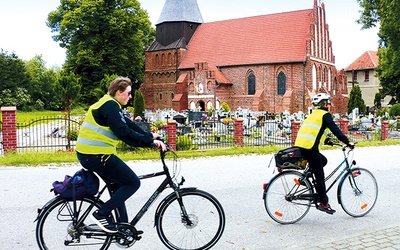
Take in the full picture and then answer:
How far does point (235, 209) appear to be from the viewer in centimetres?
657

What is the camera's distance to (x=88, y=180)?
4121mm

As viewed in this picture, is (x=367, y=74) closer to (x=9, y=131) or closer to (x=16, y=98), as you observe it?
(x=16, y=98)

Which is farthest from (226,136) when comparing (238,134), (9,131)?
(9,131)

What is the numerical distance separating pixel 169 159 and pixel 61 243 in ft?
27.5

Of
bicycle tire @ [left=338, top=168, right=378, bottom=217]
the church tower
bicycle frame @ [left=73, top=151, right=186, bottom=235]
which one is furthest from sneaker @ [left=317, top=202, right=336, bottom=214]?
the church tower

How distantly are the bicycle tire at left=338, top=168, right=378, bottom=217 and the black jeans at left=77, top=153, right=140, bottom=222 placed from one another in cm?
320

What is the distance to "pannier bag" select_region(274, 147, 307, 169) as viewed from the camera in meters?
5.67

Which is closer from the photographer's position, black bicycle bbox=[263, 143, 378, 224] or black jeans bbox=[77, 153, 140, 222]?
black jeans bbox=[77, 153, 140, 222]

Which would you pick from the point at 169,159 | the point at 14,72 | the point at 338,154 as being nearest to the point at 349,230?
the point at 169,159

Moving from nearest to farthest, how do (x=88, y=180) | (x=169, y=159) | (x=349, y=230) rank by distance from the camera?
(x=88, y=180)
(x=349, y=230)
(x=169, y=159)

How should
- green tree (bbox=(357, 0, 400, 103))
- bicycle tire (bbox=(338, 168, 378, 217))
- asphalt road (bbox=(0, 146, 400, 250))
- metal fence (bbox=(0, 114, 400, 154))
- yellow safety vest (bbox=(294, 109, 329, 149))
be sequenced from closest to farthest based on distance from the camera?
asphalt road (bbox=(0, 146, 400, 250))
yellow safety vest (bbox=(294, 109, 329, 149))
bicycle tire (bbox=(338, 168, 378, 217))
metal fence (bbox=(0, 114, 400, 154))
green tree (bbox=(357, 0, 400, 103))

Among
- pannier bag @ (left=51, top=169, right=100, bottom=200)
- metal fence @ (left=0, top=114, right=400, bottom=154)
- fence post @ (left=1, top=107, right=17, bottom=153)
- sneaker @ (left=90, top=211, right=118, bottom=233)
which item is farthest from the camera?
metal fence @ (left=0, top=114, right=400, bottom=154)

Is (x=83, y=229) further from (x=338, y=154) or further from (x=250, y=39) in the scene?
(x=250, y=39)

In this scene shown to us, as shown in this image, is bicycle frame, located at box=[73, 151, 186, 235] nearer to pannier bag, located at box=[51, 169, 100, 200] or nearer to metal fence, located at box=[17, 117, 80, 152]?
pannier bag, located at box=[51, 169, 100, 200]
